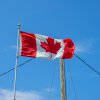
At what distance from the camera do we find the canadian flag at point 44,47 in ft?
95.6

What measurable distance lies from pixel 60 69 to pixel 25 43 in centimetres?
280

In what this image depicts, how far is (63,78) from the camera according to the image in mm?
28859

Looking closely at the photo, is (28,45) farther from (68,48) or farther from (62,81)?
(62,81)

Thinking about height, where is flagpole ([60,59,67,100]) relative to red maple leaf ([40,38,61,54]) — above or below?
below

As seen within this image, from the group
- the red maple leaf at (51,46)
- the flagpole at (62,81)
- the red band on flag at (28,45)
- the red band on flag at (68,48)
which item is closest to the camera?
the flagpole at (62,81)

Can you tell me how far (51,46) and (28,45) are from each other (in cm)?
177

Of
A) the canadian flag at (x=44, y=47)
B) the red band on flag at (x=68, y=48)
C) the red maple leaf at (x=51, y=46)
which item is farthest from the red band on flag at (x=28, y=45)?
the red band on flag at (x=68, y=48)

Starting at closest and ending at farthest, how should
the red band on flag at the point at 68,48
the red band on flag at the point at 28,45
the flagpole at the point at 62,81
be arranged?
1. the flagpole at the point at 62,81
2. the red band on flag at the point at 28,45
3. the red band on flag at the point at 68,48

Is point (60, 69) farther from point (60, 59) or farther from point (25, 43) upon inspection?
point (25, 43)

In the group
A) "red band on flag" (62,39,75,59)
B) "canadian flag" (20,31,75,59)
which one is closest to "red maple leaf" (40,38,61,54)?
"canadian flag" (20,31,75,59)

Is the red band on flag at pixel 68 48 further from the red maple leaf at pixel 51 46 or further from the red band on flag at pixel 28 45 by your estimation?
the red band on flag at pixel 28 45

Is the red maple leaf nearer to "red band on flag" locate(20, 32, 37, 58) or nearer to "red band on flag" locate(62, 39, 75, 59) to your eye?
"red band on flag" locate(62, 39, 75, 59)

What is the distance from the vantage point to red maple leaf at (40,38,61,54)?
30.0m

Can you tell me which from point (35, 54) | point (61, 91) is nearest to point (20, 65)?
point (35, 54)
